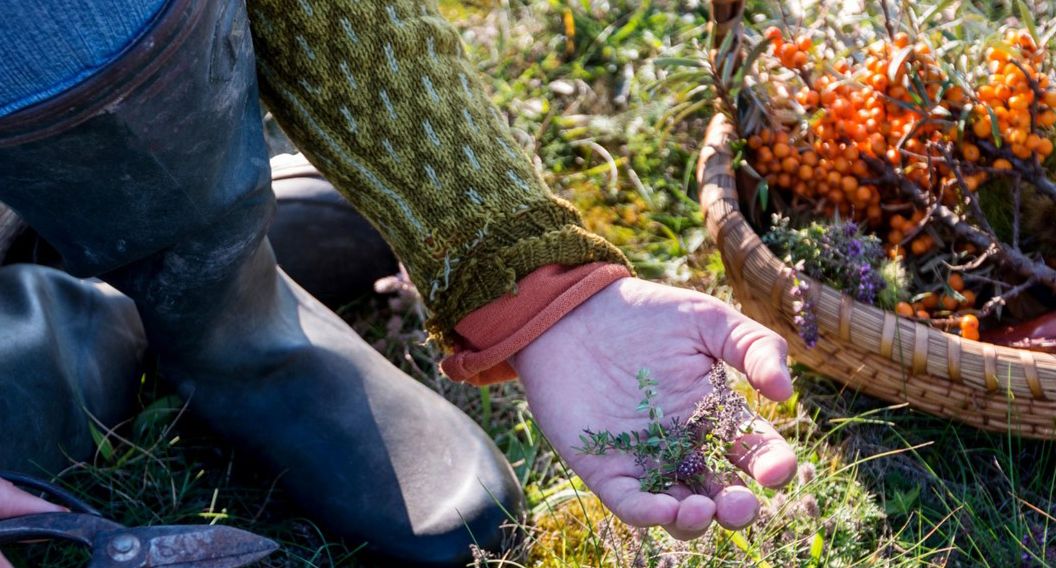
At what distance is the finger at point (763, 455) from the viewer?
44.8 inches

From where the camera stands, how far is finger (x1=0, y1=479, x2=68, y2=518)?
1.24 meters

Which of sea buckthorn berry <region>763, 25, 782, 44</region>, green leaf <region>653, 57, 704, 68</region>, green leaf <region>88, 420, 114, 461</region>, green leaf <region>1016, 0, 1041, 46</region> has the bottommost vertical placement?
green leaf <region>88, 420, 114, 461</region>

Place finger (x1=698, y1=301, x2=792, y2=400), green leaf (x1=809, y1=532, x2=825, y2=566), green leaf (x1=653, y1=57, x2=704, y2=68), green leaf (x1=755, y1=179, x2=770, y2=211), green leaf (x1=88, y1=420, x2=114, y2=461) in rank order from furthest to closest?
1. green leaf (x1=653, y1=57, x2=704, y2=68)
2. green leaf (x1=755, y1=179, x2=770, y2=211)
3. green leaf (x1=88, y1=420, x2=114, y2=461)
4. green leaf (x1=809, y1=532, x2=825, y2=566)
5. finger (x1=698, y1=301, x2=792, y2=400)

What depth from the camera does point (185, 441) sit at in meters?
1.72

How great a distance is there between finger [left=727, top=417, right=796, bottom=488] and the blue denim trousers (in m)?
0.83

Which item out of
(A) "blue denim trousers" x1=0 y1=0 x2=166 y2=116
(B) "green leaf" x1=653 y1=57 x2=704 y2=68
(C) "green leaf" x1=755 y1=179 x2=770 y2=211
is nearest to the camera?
(A) "blue denim trousers" x1=0 y1=0 x2=166 y2=116

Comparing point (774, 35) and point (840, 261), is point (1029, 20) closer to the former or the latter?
point (774, 35)

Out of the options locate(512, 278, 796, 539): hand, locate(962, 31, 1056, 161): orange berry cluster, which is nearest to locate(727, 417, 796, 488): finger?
locate(512, 278, 796, 539): hand

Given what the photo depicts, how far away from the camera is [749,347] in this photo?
1232 millimetres

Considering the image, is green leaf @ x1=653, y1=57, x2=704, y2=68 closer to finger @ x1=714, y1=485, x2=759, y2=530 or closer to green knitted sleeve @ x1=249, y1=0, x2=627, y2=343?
green knitted sleeve @ x1=249, y1=0, x2=627, y2=343

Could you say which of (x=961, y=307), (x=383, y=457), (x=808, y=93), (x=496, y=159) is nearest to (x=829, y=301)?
(x=961, y=307)

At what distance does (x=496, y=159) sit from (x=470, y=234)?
11cm

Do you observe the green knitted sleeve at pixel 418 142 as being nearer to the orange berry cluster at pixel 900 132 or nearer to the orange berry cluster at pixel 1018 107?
the orange berry cluster at pixel 900 132

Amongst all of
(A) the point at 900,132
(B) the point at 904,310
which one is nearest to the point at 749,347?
(B) the point at 904,310
